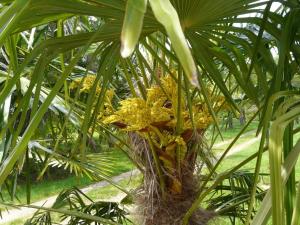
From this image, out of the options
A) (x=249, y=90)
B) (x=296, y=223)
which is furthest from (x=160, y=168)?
(x=296, y=223)

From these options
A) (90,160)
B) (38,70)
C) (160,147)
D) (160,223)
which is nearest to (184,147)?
(160,147)

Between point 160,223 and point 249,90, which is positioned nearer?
point 249,90

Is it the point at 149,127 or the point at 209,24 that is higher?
the point at 209,24

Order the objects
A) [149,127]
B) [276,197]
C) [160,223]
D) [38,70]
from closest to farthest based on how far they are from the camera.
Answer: [276,197] < [38,70] < [149,127] < [160,223]

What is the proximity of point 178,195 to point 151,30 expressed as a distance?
303 millimetres

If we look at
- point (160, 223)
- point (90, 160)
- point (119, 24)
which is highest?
point (119, 24)

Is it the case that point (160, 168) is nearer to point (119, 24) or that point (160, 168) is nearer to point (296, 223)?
point (119, 24)

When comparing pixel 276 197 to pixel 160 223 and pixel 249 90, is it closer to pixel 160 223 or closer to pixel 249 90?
pixel 249 90

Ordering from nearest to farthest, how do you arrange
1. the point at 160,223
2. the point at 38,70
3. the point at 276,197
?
the point at 276,197 < the point at 38,70 < the point at 160,223

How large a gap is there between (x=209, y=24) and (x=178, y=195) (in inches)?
11.9

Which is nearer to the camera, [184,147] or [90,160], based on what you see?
[184,147]

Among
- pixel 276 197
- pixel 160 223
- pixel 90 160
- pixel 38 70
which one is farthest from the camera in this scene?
pixel 90 160

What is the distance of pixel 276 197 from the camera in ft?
0.72

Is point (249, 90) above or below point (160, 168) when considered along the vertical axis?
above
